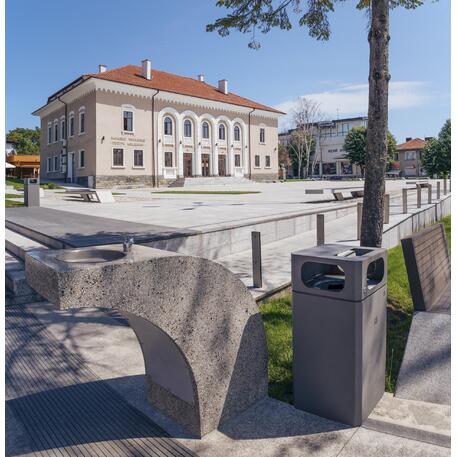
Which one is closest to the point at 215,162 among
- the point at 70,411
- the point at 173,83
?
the point at 173,83

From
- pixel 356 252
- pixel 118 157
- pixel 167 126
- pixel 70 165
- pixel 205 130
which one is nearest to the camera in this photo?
pixel 356 252

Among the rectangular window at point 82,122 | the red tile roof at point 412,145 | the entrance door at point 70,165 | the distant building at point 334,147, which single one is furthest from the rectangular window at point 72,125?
the red tile roof at point 412,145

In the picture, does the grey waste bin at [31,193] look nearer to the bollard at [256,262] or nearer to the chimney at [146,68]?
the bollard at [256,262]

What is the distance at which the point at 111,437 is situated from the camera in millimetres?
2873

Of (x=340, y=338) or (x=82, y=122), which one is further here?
(x=82, y=122)

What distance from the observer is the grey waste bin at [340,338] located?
290cm

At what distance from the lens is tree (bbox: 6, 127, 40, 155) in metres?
76.9

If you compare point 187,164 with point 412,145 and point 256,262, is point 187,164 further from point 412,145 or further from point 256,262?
point 412,145

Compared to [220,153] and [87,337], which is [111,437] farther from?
[220,153]

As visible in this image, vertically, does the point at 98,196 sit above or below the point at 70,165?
below

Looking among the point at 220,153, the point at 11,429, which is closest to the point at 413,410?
the point at 11,429

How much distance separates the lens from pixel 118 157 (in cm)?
3966

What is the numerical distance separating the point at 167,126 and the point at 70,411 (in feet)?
139

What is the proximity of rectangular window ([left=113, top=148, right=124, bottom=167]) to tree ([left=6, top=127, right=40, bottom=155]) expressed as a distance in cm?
4551
